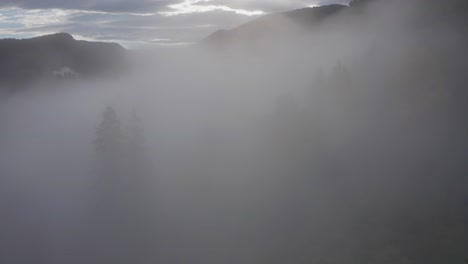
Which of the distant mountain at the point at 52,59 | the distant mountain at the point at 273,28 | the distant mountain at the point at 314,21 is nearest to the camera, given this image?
the distant mountain at the point at 314,21

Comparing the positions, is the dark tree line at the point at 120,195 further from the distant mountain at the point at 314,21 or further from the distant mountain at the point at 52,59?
the distant mountain at the point at 52,59

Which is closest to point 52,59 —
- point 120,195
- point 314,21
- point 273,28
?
point 273,28

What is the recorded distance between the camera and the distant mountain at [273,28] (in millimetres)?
144000

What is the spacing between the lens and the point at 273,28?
16162cm

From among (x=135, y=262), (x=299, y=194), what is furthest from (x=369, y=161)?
(x=135, y=262)

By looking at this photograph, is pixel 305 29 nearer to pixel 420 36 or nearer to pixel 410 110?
pixel 420 36

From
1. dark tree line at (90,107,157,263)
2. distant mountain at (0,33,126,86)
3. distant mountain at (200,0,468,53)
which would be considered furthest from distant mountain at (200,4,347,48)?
dark tree line at (90,107,157,263)

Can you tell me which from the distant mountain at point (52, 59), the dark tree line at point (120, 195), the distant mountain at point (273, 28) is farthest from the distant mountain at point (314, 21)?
the dark tree line at point (120, 195)

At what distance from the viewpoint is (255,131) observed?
56938 mm

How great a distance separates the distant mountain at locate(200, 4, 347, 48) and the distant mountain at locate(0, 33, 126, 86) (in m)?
36.1

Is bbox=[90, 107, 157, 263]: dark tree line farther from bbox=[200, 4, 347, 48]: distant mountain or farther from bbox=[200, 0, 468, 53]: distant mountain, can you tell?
bbox=[200, 4, 347, 48]: distant mountain

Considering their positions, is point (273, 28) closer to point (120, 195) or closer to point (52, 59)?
point (52, 59)

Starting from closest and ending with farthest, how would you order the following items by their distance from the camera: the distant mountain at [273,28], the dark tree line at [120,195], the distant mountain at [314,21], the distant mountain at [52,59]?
the dark tree line at [120,195], the distant mountain at [314,21], the distant mountain at [273,28], the distant mountain at [52,59]

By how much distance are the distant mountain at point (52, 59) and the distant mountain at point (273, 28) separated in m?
36.1
